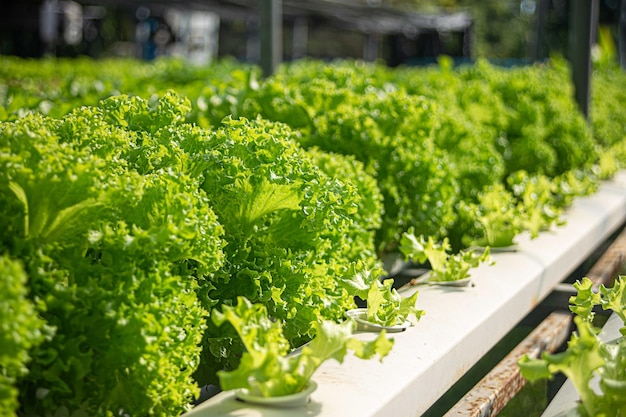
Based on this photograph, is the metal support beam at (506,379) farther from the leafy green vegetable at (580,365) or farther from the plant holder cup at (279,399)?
the plant holder cup at (279,399)

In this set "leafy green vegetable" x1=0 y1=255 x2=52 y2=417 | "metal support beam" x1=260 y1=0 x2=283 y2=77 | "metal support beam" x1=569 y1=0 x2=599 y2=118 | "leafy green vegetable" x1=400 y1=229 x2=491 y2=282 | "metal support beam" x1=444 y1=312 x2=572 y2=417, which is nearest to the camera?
"leafy green vegetable" x1=0 y1=255 x2=52 y2=417

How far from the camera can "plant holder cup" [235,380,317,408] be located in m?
2.52

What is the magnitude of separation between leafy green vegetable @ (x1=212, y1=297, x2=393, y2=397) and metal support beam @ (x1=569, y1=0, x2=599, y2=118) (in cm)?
718

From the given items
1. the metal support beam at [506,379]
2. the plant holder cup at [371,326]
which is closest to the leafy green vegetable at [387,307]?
the plant holder cup at [371,326]

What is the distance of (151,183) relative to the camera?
8.66 feet

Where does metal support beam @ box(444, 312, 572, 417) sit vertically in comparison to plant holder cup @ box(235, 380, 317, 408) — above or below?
below

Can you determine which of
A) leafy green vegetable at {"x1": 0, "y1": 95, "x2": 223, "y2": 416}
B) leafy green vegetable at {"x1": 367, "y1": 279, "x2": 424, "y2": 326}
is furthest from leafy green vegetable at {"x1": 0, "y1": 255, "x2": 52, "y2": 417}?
leafy green vegetable at {"x1": 367, "y1": 279, "x2": 424, "y2": 326}

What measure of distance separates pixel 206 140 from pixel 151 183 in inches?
24.0

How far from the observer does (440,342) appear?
10.9ft

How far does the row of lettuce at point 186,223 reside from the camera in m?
2.40

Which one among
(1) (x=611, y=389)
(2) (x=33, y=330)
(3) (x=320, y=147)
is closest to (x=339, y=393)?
(1) (x=611, y=389)

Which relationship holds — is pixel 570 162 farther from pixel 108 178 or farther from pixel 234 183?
pixel 108 178

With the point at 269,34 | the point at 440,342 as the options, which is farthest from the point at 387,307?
the point at 269,34

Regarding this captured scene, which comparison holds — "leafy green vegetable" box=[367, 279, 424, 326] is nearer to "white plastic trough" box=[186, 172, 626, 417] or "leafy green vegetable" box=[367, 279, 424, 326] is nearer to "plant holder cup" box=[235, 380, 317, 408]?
"white plastic trough" box=[186, 172, 626, 417]
